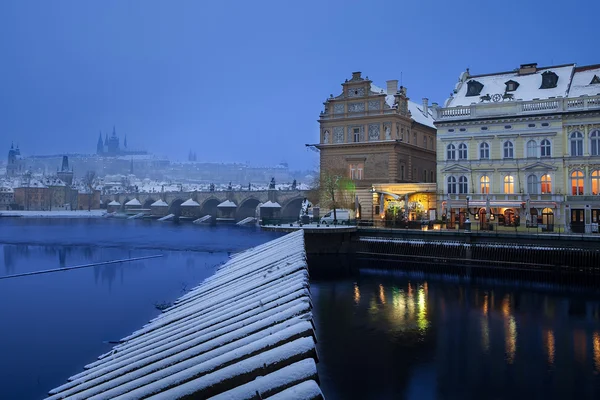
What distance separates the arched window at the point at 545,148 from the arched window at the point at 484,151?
12.7 feet

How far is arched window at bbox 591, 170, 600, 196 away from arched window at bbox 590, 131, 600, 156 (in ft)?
4.49

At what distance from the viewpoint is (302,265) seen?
1045cm

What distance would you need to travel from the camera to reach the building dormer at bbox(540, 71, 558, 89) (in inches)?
1593

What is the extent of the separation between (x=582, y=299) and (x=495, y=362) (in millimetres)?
11981

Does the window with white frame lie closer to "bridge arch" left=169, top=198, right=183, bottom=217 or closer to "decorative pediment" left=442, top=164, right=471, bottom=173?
"decorative pediment" left=442, top=164, right=471, bottom=173

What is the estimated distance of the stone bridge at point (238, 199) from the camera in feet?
281

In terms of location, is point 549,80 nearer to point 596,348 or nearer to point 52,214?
point 596,348

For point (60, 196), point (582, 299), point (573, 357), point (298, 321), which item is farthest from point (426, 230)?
point (60, 196)

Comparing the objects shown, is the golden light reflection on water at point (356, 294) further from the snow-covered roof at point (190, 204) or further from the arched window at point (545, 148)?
the snow-covered roof at point (190, 204)

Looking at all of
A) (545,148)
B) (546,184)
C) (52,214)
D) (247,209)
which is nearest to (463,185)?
(546,184)

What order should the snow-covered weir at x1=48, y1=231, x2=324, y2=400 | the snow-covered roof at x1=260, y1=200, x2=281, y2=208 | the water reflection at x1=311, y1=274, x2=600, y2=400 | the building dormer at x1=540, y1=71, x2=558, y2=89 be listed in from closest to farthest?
the snow-covered weir at x1=48, y1=231, x2=324, y2=400
the water reflection at x1=311, y1=274, x2=600, y2=400
the building dormer at x1=540, y1=71, x2=558, y2=89
the snow-covered roof at x1=260, y1=200, x2=281, y2=208

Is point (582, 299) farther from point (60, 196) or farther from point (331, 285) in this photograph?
→ point (60, 196)

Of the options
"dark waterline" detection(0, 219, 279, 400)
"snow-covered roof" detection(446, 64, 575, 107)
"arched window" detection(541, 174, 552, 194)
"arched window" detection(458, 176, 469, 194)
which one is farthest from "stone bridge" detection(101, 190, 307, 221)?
"arched window" detection(541, 174, 552, 194)

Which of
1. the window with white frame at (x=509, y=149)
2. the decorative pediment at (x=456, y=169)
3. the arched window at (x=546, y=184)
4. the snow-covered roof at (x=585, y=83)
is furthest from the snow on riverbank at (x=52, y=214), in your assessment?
the snow-covered roof at (x=585, y=83)
